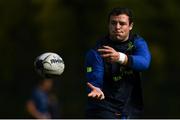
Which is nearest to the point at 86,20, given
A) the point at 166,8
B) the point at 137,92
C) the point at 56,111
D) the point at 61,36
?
the point at 61,36

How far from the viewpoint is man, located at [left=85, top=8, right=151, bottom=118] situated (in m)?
9.77

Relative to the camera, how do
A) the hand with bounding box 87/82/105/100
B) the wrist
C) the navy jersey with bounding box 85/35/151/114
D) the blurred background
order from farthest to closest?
the blurred background < the navy jersey with bounding box 85/35/151/114 < the wrist < the hand with bounding box 87/82/105/100

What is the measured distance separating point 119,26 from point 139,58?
434mm

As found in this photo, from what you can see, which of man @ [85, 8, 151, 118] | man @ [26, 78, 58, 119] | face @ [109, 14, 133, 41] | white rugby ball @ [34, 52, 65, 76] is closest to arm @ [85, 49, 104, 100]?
man @ [85, 8, 151, 118]

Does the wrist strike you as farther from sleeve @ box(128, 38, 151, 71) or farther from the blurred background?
the blurred background

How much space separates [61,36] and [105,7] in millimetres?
1416

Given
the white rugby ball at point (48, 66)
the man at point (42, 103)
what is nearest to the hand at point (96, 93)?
the white rugby ball at point (48, 66)

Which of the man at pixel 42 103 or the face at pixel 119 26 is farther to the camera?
the man at pixel 42 103

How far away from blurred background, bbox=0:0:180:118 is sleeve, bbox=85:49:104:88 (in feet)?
30.1

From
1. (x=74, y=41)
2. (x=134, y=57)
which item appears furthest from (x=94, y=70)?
(x=74, y=41)

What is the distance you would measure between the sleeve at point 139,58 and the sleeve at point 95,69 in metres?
0.34

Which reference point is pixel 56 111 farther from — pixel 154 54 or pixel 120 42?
pixel 120 42

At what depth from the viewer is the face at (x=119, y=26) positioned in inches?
387

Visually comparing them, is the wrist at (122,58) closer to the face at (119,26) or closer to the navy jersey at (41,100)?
the face at (119,26)
